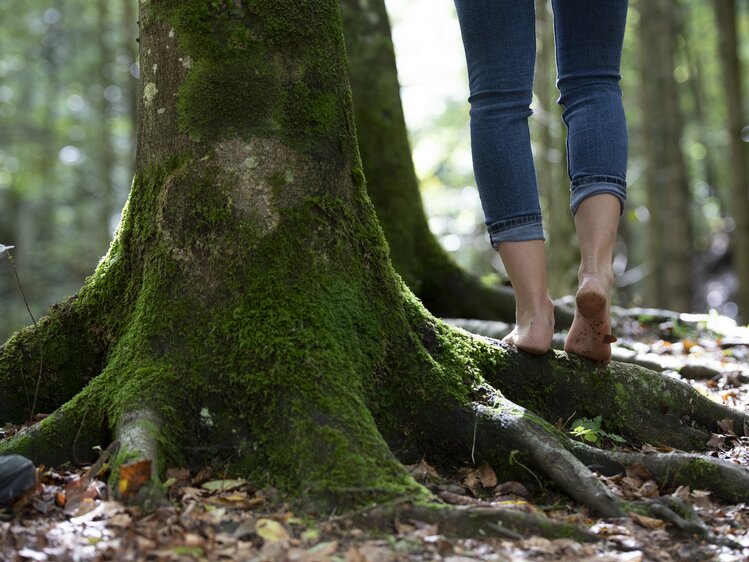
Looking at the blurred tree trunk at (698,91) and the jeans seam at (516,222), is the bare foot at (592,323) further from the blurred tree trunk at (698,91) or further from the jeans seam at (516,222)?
the blurred tree trunk at (698,91)

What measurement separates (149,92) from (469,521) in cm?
198

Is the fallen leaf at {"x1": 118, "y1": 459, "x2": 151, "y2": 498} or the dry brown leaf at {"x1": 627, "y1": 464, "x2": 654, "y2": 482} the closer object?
the fallen leaf at {"x1": 118, "y1": 459, "x2": 151, "y2": 498}

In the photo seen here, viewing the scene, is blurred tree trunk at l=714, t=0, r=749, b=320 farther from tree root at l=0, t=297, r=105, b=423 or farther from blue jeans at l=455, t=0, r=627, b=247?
tree root at l=0, t=297, r=105, b=423

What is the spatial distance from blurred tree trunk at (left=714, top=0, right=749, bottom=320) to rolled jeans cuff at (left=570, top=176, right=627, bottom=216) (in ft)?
25.1

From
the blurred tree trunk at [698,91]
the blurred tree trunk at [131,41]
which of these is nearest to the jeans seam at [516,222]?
the blurred tree trunk at [131,41]

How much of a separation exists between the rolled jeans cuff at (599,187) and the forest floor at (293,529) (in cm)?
110

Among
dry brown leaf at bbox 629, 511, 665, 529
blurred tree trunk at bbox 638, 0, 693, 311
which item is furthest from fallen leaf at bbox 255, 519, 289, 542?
blurred tree trunk at bbox 638, 0, 693, 311

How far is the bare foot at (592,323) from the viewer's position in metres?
2.70

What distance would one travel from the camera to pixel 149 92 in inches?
107

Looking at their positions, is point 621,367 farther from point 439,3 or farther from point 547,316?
point 439,3

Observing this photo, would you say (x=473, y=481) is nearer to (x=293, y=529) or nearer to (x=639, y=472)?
(x=639, y=472)

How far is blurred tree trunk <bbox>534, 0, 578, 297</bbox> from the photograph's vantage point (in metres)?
10.6

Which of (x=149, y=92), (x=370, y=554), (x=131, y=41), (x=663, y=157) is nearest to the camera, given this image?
(x=370, y=554)

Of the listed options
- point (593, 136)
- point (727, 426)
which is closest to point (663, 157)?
point (727, 426)
